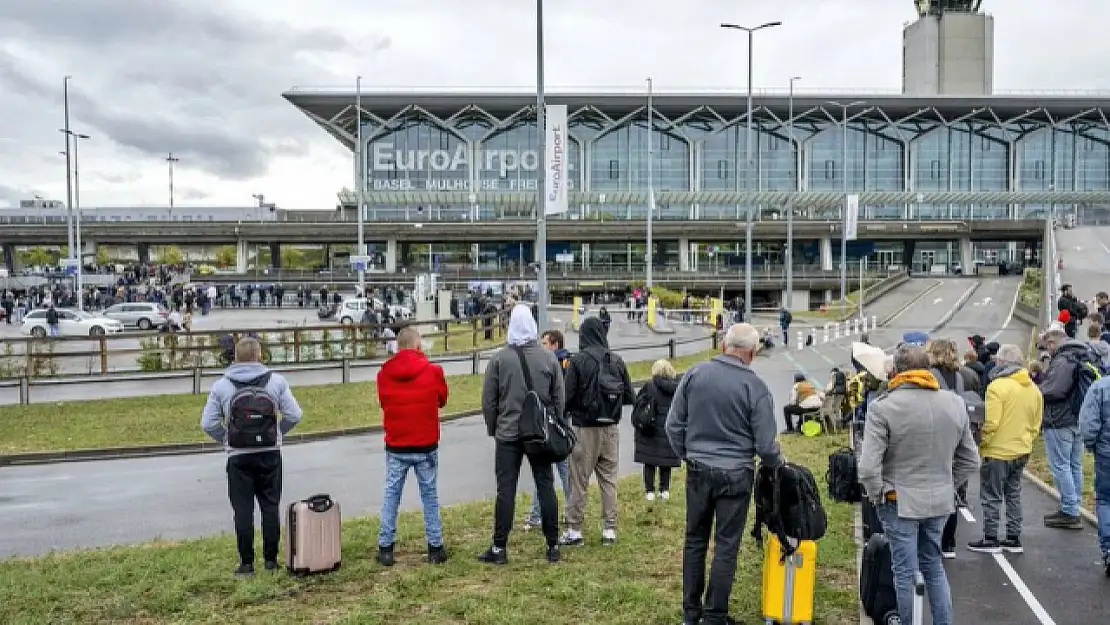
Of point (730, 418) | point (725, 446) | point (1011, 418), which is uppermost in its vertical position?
point (730, 418)

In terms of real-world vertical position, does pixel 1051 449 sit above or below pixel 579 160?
below

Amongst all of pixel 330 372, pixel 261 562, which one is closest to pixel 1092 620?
pixel 261 562

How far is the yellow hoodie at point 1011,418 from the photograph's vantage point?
7.71 metres

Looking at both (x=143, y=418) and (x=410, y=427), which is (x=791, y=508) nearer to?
(x=410, y=427)

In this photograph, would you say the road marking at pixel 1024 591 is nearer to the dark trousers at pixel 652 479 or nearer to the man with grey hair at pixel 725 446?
the man with grey hair at pixel 725 446

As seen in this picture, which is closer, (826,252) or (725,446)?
(725,446)

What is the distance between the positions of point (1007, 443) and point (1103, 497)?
2.52ft

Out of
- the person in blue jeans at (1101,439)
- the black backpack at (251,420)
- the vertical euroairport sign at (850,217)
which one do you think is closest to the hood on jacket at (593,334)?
the black backpack at (251,420)

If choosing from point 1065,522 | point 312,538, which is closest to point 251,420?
point 312,538

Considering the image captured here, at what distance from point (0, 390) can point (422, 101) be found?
228 ft

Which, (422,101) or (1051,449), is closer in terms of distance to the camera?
(1051,449)

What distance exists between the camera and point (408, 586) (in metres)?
6.81

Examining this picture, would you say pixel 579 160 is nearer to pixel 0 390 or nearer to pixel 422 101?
pixel 422 101

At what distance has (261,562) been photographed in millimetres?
7547
